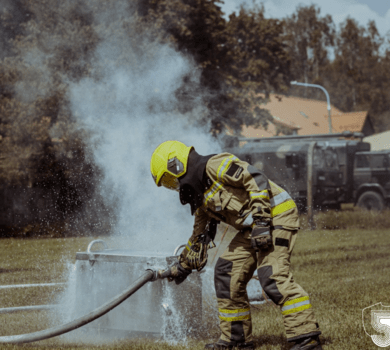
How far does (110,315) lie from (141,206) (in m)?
7.35

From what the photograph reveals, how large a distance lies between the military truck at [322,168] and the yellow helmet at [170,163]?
42.6 ft

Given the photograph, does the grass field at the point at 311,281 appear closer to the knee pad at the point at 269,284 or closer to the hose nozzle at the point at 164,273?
the hose nozzle at the point at 164,273

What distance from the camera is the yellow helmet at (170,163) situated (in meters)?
3.74

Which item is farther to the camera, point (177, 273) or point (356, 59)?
point (356, 59)

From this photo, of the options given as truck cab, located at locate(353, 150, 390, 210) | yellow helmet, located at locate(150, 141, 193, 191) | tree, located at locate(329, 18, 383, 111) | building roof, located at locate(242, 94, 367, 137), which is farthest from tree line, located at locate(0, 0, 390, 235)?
tree, located at locate(329, 18, 383, 111)

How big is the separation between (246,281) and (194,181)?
31.3 inches

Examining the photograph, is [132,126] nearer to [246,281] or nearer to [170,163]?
[170,163]

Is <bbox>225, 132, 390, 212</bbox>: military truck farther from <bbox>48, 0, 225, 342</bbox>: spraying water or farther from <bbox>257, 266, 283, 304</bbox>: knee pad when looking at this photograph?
<bbox>257, 266, 283, 304</bbox>: knee pad

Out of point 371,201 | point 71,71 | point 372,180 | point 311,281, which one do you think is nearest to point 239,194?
point 311,281

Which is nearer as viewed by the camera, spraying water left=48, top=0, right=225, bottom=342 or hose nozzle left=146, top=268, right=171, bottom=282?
hose nozzle left=146, top=268, right=171, bottom=282

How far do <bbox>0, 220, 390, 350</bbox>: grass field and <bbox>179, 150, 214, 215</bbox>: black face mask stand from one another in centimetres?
113

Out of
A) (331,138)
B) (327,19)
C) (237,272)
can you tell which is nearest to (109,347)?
(237,272)

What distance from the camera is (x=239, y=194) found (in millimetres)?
3658

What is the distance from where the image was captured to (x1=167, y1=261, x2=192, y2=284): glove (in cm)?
401
